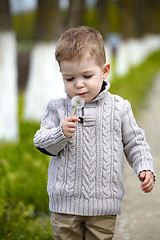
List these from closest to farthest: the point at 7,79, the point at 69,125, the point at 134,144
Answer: the point at 69,125, the point at 134,144, the point at 7,79

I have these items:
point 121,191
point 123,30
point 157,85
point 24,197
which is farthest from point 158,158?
point 123,30

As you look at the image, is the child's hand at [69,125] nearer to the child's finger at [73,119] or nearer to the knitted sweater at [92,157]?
the child's finger at [73,119]

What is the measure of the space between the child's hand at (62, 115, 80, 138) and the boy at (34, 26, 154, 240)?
0.03m

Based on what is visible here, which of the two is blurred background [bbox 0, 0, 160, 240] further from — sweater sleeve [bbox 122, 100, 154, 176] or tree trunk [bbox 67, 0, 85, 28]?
sweater sleeve [bbox 122, 100, 154, 176]

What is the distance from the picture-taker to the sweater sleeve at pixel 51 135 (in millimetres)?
2645

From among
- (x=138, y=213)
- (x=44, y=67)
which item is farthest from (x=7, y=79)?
(x=138, y=213)

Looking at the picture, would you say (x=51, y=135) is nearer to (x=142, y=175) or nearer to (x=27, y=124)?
(x=142, y=175)

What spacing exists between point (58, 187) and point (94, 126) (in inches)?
14.4

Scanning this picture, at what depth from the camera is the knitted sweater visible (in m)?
2.73

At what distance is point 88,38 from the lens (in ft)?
8.73

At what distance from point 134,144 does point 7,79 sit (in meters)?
5.15

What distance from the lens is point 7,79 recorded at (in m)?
7.73

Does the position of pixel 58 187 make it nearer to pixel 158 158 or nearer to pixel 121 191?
pixel 121 191

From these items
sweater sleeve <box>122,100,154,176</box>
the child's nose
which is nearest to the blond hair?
the child's nose
